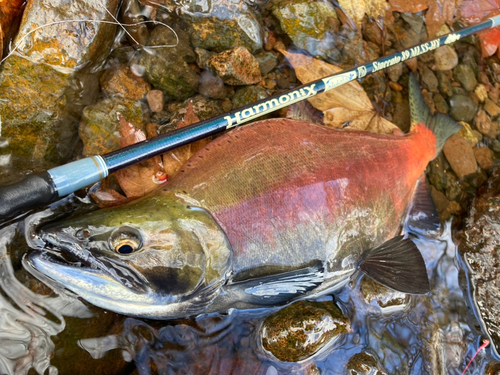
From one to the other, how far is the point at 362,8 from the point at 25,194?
12.3 feet

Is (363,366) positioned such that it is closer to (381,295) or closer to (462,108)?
(381,295)

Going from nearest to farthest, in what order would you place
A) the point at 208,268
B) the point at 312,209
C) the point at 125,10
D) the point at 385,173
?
1. the point at 208,268
2. the point at 312,209
3. the point at 385,173
4. the point at 125,10

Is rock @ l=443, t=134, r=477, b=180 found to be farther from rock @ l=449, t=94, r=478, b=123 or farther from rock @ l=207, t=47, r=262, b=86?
rock @ l=207, t=47, r=262, b=86

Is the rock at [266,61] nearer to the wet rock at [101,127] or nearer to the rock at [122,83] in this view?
the rock at [122,83]

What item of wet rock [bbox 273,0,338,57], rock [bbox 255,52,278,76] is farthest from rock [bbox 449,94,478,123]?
rock [bbox 255,52,278,76]

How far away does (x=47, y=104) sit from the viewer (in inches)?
111

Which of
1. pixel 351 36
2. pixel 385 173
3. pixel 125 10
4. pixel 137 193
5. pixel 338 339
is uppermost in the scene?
pixel 125 10

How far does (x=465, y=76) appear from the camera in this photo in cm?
432

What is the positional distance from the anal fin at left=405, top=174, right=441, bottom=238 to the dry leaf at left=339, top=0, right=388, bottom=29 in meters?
1.90

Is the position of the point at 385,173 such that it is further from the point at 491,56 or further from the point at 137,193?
the point at 491,56

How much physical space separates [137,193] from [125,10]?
171cm

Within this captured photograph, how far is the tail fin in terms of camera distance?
3543 mm

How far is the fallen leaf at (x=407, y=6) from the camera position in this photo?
4223 millimetres

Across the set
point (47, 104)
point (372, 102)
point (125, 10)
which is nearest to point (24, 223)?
point (47, 104)
